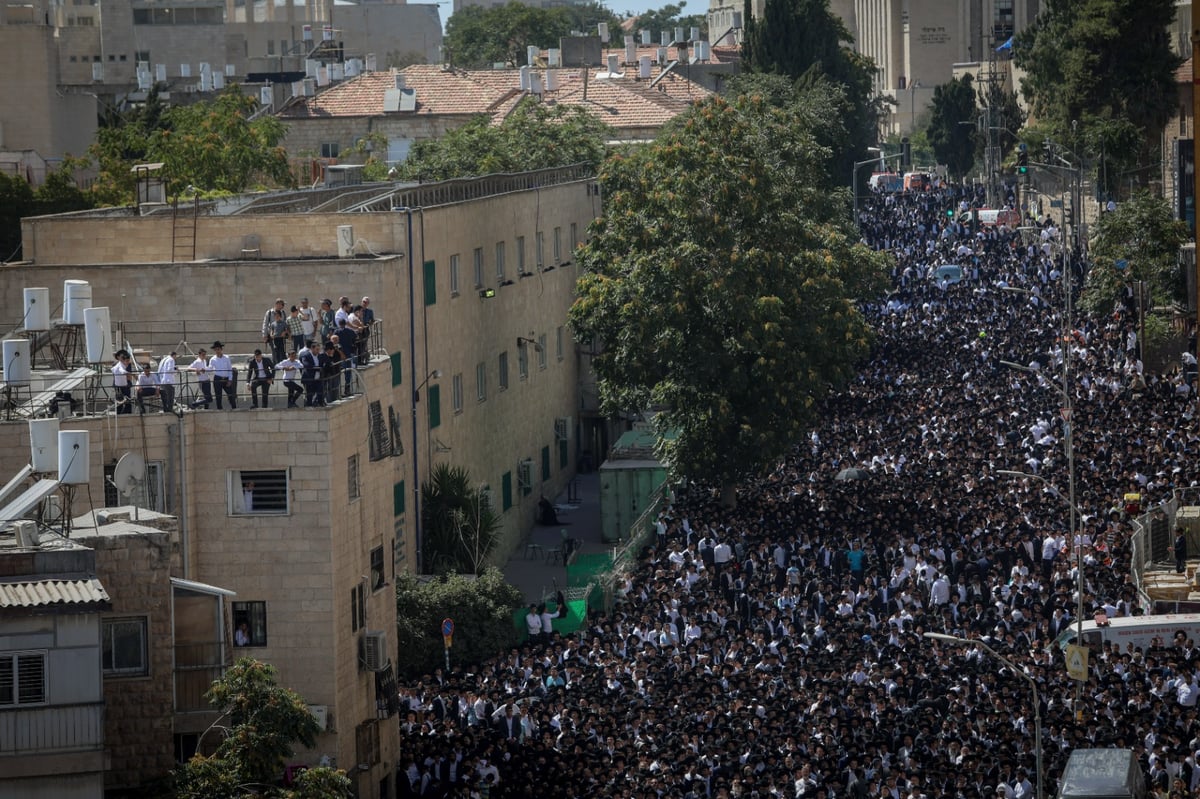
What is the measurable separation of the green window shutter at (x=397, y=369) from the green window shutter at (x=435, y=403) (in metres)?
1.51

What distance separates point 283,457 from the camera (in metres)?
28.3

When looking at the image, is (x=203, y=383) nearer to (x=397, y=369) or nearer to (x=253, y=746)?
(x=253, y=746)

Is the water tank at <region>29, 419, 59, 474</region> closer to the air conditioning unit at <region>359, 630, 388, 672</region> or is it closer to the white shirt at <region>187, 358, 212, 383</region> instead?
the white shirt at <region>187, 358, 212, 383</region>

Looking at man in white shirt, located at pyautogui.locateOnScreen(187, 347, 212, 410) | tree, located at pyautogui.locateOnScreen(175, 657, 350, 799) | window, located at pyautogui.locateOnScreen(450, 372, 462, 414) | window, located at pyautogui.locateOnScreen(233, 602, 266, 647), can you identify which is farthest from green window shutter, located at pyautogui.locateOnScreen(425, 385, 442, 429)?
tree, located at pyautogui.locateOnScreen(175, 657, 350, 799)

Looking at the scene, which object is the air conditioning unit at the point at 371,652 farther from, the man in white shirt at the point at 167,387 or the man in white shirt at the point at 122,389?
the man in white shirt at the point at 122,389

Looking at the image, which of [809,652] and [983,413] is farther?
[983,413]

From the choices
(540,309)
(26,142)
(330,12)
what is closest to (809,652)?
(540,309)

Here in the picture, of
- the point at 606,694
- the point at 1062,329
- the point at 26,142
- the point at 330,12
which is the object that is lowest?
the point at 606,694

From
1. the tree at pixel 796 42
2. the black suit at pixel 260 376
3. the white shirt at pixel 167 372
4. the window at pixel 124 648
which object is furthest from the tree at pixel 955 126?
the window at pixel 124 648

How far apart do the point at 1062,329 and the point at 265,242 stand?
21.6 metres

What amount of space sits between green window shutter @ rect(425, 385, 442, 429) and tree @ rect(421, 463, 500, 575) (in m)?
0.88

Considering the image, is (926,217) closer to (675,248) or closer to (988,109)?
(988,109)

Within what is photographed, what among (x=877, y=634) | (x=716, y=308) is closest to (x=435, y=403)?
(x=716, y=308)

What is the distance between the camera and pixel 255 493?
2839 centimetres
